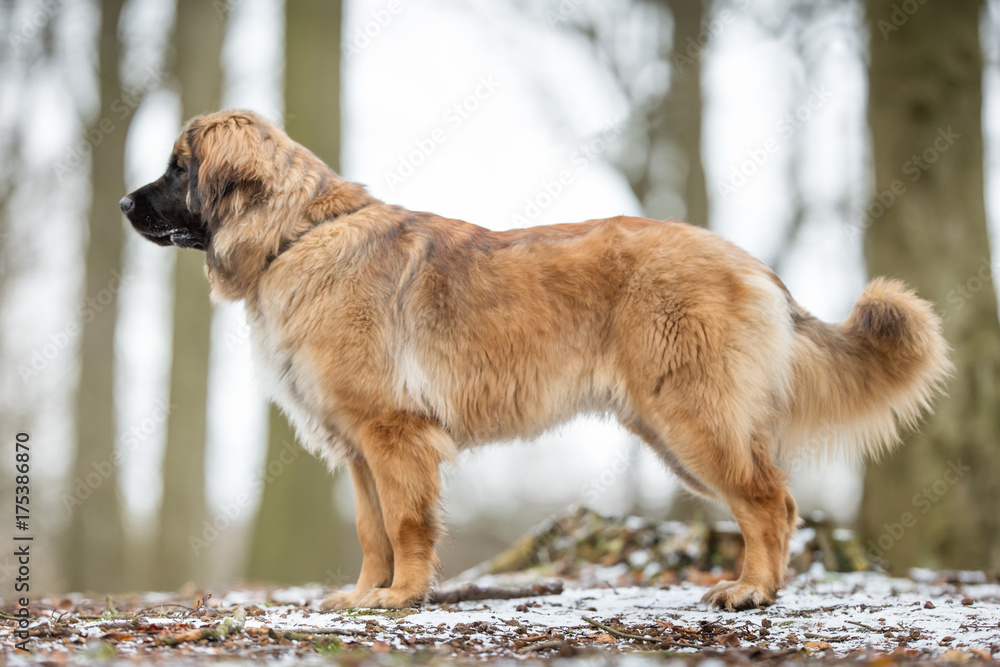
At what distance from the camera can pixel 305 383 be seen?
151 inches

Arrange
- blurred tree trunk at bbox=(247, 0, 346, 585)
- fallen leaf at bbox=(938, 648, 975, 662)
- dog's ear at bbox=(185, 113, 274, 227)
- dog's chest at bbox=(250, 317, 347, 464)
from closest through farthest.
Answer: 1. fallen leaf at bbox=(938, 648, 975, 662)
2. dog's chest at bbox=(250, 317, 347, 464)
3. dog's ear at bbox=(185, 113, 274, 227)
4. blurred tree trunk at bbox=(247, 0, 346, 585)

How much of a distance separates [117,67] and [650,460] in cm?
894

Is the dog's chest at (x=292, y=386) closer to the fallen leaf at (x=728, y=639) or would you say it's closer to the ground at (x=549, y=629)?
the ground at (x=549, y=629)

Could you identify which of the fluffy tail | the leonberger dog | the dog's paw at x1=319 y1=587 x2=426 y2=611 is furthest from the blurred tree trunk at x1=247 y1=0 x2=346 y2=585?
the fluffy tail

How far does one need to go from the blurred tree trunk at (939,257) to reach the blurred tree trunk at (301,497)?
14.5ft

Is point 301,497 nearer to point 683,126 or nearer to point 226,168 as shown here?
point 226,168

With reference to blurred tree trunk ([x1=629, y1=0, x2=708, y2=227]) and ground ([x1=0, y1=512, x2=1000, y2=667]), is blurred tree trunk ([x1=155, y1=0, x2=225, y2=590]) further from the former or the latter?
blurred tree trunk ([x1=629, y1=0, x2=708, y2=227])

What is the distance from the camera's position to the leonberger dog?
378 centimetres

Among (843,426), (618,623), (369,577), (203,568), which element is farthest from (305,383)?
(203,568)

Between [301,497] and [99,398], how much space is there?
14.0 feet

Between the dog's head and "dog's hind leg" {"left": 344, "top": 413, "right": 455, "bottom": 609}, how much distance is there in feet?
3.62

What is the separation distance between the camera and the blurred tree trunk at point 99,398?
31.2 feet

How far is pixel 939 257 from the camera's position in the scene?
5559mm

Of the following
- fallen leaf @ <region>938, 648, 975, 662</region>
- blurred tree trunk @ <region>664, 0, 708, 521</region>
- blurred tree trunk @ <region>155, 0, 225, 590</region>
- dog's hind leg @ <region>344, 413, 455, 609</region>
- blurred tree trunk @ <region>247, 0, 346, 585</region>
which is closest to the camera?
fallen leaf @ <region>938, 648, 975, 662</region>
